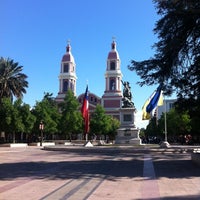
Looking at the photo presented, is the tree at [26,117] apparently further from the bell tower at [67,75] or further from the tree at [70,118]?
the bell tower at [67,75]

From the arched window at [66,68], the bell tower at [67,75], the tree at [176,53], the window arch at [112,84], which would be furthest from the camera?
the arched window at [66,68]

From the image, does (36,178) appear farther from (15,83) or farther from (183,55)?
(15,83)

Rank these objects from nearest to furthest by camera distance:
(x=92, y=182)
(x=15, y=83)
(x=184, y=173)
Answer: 1. (x=92, y=182)
2. (x=184, y=173)
3. (x=15, y=83)

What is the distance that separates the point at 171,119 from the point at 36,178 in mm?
74692

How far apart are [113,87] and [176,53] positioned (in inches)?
4373

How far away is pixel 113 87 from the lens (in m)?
131

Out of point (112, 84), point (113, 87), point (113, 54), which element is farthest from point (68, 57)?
point (113, 87)

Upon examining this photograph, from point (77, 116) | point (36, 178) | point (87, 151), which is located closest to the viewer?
point (36, 178)

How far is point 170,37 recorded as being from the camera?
68.3 ft

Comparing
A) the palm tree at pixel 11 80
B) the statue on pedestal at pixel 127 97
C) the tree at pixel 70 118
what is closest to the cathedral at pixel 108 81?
the tree at pixel 70 118

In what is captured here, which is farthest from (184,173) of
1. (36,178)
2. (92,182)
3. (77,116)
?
(77,116)

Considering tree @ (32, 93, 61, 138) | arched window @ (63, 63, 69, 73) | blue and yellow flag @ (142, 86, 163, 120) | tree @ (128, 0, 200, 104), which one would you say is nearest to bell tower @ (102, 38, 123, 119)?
arched window @ (63, 63, 69, 73)

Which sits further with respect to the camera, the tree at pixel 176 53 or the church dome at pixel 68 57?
the church dome at pixel 68 57

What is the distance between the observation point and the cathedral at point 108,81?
12862cm
